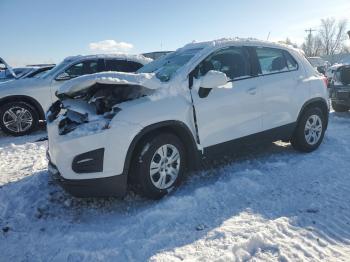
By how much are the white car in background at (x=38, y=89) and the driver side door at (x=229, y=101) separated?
13.7 feet

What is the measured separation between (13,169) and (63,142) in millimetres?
2322

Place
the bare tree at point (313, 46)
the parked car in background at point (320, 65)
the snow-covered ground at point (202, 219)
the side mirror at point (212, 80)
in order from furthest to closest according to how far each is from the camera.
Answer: the bare tree at point (313, 46)
the parked car in background at point (320, 65)
the side mirror at point (212, 80)
the snow-covered ground at point (202, 219)

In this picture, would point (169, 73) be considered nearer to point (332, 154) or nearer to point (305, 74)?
point (305, 74)

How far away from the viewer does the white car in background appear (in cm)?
828

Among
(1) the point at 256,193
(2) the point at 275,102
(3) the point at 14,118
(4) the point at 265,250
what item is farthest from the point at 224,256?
(3) the point at 14,118

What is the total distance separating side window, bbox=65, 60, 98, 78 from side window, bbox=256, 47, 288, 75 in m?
4.54

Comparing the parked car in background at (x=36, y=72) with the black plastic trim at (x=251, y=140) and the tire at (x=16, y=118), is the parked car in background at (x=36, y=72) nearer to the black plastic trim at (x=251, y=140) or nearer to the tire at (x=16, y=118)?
the tire at (x=16, y=118)

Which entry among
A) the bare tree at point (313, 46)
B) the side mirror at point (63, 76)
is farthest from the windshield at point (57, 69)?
the bare tree at point (313, 46)

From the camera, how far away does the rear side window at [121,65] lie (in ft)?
29.0

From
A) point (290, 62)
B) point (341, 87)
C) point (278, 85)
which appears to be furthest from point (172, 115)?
point (341, 87)

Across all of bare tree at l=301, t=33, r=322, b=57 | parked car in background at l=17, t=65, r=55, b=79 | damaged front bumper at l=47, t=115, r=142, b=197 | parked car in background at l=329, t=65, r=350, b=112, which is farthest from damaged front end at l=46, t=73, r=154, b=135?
bare tree at l=301, t=33, r=322, b=57

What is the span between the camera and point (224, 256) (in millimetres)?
3117

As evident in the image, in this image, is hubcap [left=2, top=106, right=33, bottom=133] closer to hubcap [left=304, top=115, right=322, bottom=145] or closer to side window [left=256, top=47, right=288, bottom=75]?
side window [left=256, top=47, right=288, bottom=75]

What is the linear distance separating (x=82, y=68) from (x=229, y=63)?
4.64 m
